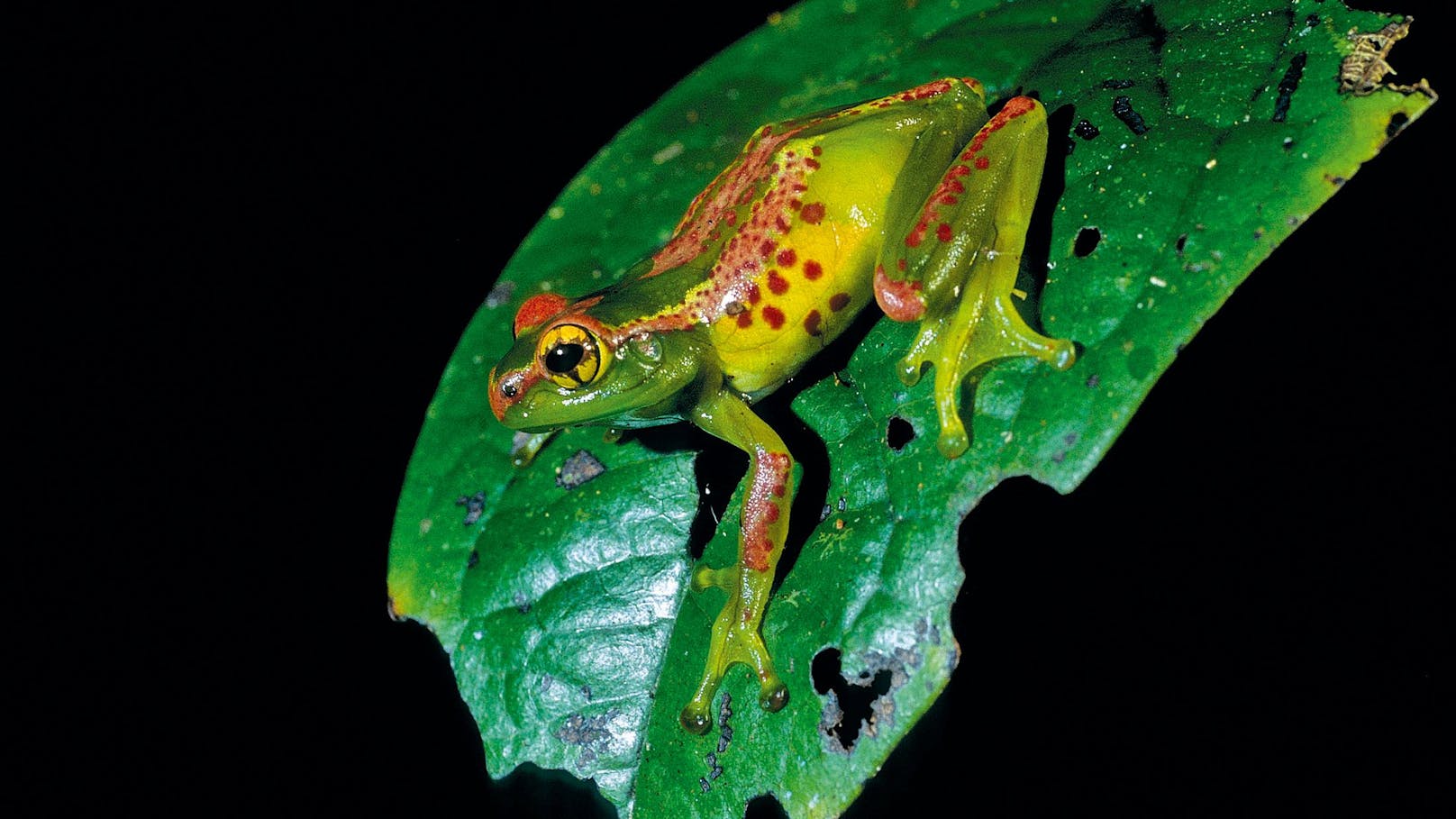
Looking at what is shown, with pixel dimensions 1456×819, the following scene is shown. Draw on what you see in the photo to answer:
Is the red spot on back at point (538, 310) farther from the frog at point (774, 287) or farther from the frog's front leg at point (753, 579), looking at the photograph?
the frog's front leg at point (753, 579)

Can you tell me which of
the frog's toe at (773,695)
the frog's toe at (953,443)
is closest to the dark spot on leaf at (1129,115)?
the frog's toe at (953,443)

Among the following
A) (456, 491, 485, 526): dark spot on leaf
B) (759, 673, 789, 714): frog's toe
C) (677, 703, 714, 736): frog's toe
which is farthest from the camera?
(456, 491, 485, 526): dark spot on leaf

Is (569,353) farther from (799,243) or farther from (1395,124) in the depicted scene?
(1395,124)

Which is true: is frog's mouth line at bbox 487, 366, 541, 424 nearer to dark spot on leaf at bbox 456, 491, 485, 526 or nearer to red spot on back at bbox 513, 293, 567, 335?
red spot on back at bbox 513, 293, 567, 335

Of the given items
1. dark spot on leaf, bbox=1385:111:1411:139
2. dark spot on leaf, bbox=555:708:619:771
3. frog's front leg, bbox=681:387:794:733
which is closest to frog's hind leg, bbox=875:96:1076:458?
frog's front leg, bbox=681:387:794:733

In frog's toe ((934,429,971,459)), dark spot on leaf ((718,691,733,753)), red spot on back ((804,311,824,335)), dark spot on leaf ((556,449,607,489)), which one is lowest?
dark spot on leaf ((718,691,733,753))

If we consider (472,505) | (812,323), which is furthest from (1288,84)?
(472,505)

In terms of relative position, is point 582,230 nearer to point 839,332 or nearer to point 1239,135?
point 839,332
